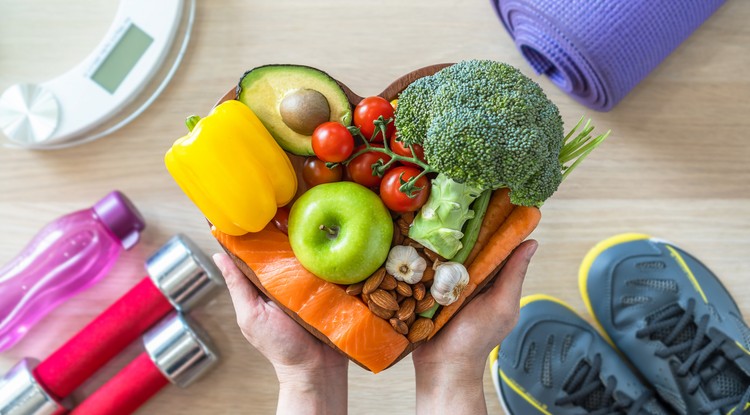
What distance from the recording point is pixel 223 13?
1222 millimetres

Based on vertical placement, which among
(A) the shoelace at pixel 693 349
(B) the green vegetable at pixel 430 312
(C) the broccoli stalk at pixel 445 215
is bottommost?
(A) the shoelace at pixel 693 349

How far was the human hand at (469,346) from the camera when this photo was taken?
2.98ft

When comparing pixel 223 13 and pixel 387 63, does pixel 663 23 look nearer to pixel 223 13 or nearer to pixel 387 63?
pixel 387 63

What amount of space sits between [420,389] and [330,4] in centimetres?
75

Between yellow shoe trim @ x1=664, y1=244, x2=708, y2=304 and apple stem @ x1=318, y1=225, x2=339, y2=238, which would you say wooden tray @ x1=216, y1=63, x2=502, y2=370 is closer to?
apple stem @ x1=318, y1=225, x2=339, y2=238

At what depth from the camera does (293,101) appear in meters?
0.83

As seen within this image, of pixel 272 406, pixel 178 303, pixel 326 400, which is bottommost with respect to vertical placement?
pixel 272 406

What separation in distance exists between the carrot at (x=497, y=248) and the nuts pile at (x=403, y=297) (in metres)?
0.03

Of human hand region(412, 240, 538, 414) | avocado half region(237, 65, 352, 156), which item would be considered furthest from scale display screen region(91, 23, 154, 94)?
human hand region(412, 240, 538, 414)

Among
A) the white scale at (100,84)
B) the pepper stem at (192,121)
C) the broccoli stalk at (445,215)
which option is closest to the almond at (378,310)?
the broccoli stalk at (445,215)

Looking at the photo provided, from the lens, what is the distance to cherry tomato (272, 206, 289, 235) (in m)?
0.89

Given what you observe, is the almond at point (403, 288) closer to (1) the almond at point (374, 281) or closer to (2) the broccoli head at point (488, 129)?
(1) the almond at point (374, 281)

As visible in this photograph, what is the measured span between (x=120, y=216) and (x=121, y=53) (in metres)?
0.31

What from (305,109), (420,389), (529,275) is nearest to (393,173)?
(305,109)
